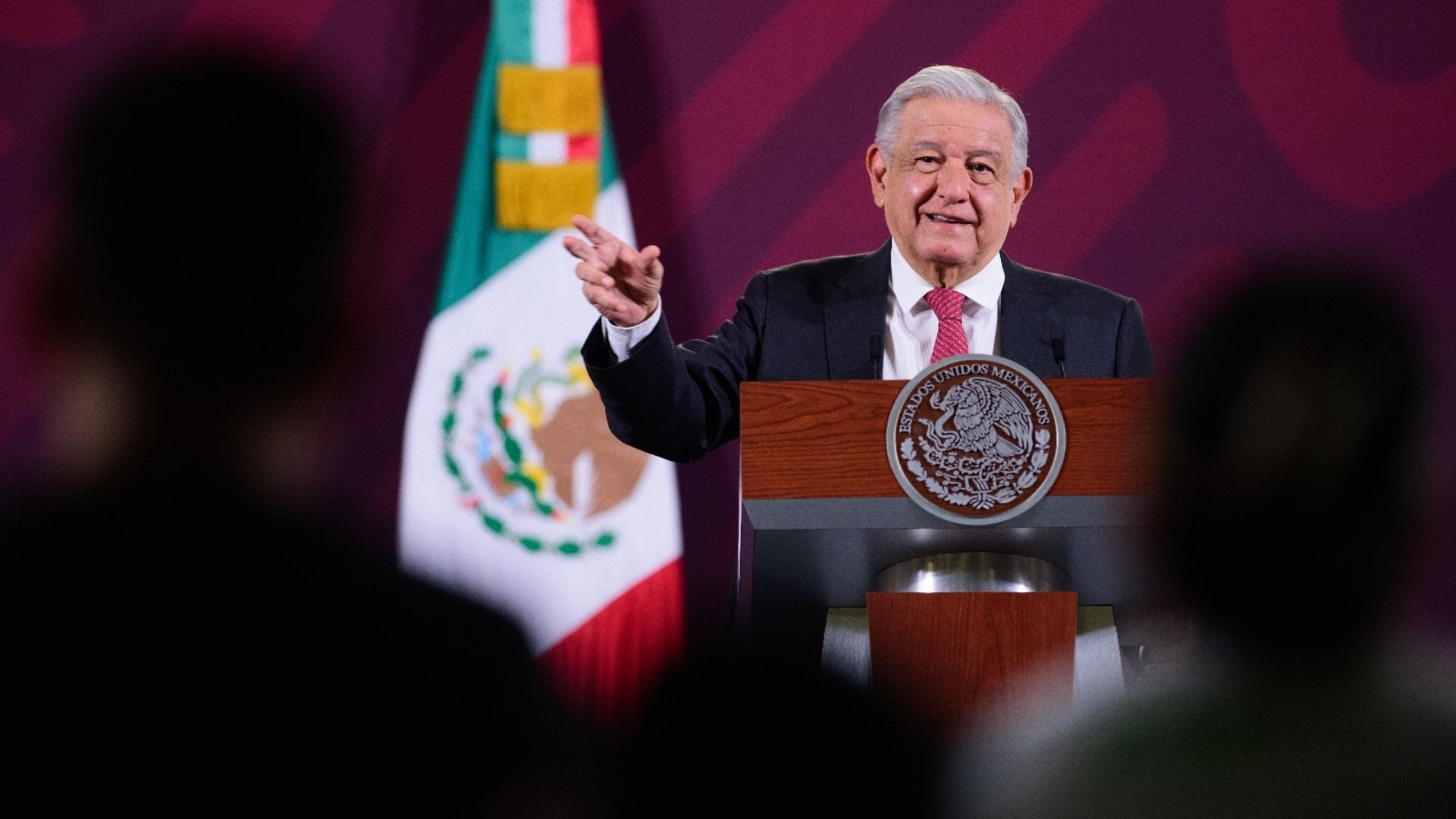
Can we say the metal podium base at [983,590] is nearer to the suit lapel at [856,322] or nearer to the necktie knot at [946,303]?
the suit lapel at [856,322]

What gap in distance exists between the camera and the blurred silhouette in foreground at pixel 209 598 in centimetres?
74

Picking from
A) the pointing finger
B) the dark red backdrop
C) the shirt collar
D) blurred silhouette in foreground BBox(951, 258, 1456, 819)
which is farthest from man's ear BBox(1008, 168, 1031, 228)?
blurred silhouette in foreground BBox(951, 258, 1456, 819)

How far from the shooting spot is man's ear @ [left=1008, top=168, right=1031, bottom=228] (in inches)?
126

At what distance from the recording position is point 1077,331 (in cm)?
289

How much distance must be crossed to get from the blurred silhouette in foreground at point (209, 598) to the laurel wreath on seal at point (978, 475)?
48.9 inches

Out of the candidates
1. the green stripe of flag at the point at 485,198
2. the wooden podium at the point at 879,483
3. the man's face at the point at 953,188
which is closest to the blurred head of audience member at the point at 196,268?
the wooden podium at the point at 879,483

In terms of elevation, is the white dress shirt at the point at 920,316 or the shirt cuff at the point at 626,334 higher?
the white dress shirt at the point at 920,316

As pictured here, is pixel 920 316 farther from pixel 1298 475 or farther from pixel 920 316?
pixel 1298 475

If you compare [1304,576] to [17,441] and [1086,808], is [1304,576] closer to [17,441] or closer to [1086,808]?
[1086,808]

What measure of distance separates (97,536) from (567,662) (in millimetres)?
3644

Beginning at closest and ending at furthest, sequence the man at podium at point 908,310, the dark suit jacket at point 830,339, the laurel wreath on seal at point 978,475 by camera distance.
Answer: the laurel wreath on seal at point 978,475, the man at podium at point 908,310, the dark suit jacket at point 830,339

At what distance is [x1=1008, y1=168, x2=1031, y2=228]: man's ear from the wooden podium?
1.24m

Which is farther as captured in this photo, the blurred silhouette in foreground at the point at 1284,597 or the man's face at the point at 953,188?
the man's face at the point at 953,188

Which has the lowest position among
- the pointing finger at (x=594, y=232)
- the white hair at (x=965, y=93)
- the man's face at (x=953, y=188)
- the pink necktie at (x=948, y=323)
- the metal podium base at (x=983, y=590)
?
the metal podium base at (x=983, y=590)
